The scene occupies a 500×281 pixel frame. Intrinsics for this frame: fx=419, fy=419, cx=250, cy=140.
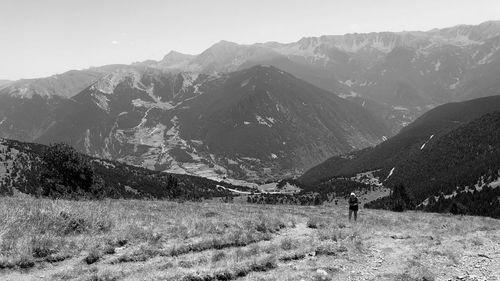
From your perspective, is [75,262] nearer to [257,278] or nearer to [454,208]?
[257,278]

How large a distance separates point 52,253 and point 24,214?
5.14 meters

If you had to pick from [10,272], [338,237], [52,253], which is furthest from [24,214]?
[338,237]

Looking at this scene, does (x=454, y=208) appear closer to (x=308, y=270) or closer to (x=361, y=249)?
(x=361, y=249)

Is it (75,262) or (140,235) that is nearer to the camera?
(75,262)

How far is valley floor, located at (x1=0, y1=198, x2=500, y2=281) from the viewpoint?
16.9m

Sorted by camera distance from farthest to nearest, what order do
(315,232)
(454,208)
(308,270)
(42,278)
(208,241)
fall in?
(454,208) → (315,232) → (208,241) → (308,270) → (42,278)

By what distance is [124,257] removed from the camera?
60.8 feet

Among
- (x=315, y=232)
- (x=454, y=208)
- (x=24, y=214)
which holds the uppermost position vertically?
(x=24, y=214)

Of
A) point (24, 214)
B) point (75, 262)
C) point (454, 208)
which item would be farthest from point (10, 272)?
point (454, 208)

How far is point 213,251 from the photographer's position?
791 inches

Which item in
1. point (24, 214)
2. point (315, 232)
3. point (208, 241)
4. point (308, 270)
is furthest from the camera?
point (315, 232)

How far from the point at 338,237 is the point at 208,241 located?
766cm

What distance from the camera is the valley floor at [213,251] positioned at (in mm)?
16859

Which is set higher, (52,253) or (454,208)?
(52,253)
